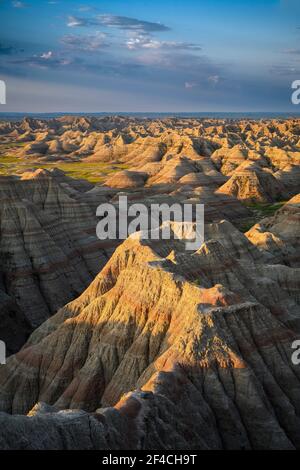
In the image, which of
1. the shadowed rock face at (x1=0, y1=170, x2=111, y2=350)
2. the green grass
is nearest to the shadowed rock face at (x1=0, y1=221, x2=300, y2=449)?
the shadowed rock face at (x1=0, y1=170, x2=111, y2=350)

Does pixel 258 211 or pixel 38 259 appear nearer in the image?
pixel 38 259

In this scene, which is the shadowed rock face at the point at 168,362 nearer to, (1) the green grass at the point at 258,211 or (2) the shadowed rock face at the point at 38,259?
(2) the shadowed rock face at the point at 38,259

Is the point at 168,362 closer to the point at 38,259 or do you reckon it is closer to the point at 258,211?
the point at 38,259

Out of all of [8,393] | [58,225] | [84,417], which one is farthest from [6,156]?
[84,417]

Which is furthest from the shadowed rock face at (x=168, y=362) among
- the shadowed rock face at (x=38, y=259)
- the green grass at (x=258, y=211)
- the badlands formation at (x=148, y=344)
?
the green grass at (x=258, y=211)

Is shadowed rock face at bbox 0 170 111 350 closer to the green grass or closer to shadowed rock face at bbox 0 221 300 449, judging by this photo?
shadowed rock face at bbox 0 221 300 449

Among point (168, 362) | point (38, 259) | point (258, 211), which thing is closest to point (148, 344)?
point (168, 362)

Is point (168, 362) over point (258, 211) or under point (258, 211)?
over
